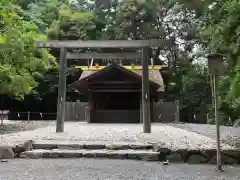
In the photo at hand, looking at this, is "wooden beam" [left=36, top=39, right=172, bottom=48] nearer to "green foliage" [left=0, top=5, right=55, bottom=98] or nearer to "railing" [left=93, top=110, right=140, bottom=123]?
"green foliage" [left=0, top=5, right=55, bottom=98]

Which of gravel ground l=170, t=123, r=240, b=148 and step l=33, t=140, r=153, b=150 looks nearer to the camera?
step l=33, t=140, r=153, b=150

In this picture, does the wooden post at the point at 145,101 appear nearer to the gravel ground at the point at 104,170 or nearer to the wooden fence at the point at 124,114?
the gravel ground at the point at 104,170

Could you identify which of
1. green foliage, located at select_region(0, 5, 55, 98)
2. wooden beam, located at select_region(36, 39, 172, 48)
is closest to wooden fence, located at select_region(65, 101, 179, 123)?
green foliage, located at select_region(0, 5, 55, 98)

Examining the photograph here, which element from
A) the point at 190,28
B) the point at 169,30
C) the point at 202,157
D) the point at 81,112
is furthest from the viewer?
the point at 169,30

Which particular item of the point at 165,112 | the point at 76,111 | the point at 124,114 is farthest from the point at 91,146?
the point at 76,111

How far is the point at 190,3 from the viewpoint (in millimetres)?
4391

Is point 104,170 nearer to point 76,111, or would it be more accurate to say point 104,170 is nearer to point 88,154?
point 88,154

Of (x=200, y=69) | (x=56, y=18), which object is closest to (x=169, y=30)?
(x=200, y=69)

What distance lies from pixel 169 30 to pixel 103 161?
2620cm

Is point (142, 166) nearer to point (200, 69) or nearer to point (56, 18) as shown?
point (200, 69)

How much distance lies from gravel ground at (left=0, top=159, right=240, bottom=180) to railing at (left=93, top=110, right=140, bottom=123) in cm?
1271

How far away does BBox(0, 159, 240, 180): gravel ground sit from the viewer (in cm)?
443

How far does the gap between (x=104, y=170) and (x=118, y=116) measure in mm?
13755

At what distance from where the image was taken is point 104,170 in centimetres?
494
